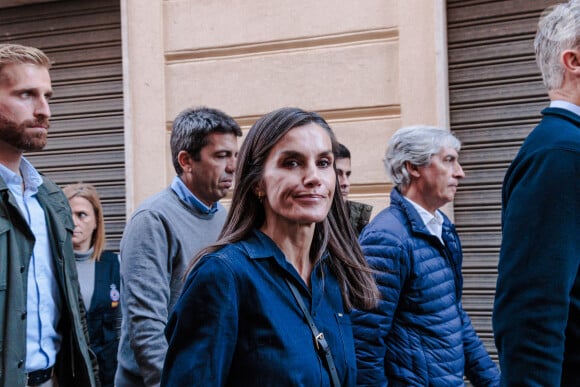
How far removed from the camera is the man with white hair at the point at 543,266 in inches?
76.1

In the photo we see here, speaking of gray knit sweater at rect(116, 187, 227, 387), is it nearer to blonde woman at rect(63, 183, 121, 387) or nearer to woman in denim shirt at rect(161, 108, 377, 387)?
woman in denim shirt at rect(161, 108, 377, 387)

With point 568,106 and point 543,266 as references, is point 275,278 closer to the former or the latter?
point 543,266

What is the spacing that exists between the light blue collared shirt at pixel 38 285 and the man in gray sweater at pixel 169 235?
0.98 ft

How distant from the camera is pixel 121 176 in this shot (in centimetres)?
662

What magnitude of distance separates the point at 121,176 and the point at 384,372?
3.85m

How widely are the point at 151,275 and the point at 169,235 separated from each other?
216 millimetres

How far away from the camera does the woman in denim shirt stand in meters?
2.00

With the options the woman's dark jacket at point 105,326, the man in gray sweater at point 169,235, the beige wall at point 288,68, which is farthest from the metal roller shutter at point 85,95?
the man in gray sweater at point 169,235

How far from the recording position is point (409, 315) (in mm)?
3393

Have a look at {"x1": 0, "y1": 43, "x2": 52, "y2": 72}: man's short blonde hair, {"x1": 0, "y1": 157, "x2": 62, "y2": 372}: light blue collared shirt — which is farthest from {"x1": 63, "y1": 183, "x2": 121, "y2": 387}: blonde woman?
{"x1": 0, "y1": 43, "x2": 52, "y2": 72}: man's short blonde hair

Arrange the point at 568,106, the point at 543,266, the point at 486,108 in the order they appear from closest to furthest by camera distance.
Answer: the point at 543,266, the point at 568,106, the point at 486,108

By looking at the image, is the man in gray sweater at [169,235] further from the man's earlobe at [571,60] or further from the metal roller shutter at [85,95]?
the metal roller shutter at [85,95]

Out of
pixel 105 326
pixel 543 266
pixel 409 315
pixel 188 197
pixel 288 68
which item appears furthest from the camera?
pixel 288 68

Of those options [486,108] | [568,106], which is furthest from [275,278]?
[486,108]
